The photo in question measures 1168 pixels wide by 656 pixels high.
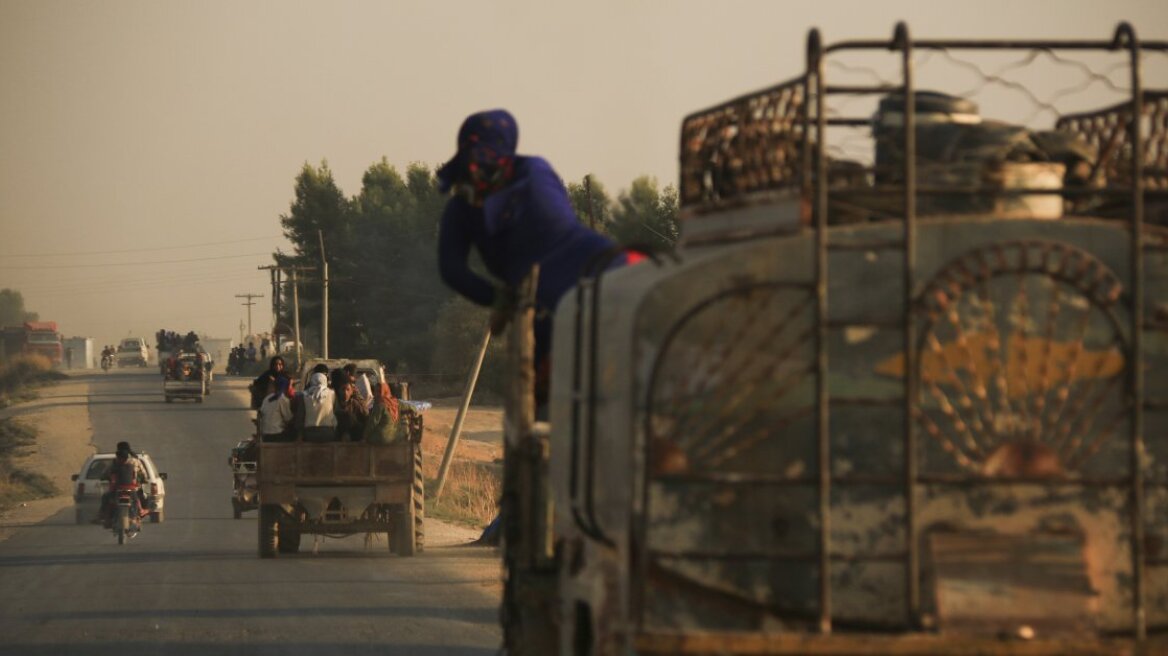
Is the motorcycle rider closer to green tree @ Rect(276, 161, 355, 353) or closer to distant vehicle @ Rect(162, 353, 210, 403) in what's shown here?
distant vehicle @ Rect(162, 353, 210, 403)

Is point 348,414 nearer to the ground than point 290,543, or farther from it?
farther from it

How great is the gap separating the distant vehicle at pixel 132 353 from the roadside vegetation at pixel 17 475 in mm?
74824

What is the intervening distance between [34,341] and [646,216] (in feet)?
355

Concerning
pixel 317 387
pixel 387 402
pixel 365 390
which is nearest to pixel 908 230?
pixel 317 387

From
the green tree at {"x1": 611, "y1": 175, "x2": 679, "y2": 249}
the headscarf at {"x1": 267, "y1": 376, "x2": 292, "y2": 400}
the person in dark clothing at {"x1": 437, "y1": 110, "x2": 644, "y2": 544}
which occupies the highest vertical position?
the green tree at {"x1": 611, "y1": 175, "x2": 679, "y2": 249}

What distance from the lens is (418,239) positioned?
→ 10394 centimetres

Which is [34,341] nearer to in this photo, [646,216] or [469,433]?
[469,433]

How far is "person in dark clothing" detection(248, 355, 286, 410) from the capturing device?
23900mm

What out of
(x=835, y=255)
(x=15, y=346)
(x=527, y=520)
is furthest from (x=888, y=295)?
(x=15, y=346)

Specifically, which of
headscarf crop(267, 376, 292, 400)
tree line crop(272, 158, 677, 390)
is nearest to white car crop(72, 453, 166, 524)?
headscarf crop(267, 376, 292, 400)

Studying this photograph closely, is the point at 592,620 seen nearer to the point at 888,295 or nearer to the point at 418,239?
the point at 888,295

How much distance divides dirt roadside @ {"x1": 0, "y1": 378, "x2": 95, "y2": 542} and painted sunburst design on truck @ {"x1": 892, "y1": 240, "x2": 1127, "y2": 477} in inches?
1155

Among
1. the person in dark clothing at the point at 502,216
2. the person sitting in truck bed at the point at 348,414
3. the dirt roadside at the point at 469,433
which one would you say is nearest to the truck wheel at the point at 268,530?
the person sitting in truck bed at the point at 348,414

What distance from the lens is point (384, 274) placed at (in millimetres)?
101562
